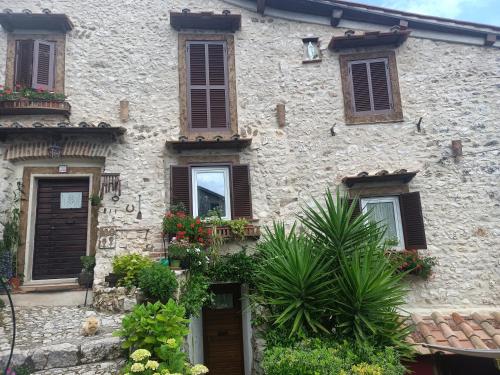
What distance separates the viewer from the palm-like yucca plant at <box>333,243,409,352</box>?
206 inches

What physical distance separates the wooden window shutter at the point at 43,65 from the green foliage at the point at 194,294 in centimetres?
503

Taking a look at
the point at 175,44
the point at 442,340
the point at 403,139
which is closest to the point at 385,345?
the point at 442,340

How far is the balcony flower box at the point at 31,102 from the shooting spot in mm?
7379

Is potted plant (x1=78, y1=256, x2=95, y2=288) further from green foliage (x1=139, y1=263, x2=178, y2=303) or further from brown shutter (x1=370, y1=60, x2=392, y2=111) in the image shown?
brown shutter (x1=370, y1=60, x2=392, y2=111)

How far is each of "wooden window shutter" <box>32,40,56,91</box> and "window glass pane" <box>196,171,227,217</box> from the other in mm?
3681

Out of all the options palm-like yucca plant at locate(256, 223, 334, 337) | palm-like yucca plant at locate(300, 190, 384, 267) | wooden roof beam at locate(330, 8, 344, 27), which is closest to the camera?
palm-like yucca plant at locate(256, 223, 334, 337)

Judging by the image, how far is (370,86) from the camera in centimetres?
836

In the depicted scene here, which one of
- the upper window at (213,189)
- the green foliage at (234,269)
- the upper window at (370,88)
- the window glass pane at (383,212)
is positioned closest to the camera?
the green foliage at (234,269)

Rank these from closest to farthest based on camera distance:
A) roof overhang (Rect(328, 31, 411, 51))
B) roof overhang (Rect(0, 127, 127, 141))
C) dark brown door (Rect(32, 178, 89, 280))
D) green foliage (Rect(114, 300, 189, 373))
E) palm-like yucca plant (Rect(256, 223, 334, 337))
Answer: green foliage (Rect(114, 300, 189, 373)) < palm-like yucca plant (Rect(256, 223, 334, 337)) < roof overhang (Rect(0, 127, 127, 141)) < dark brown door (Rect(32, 178, 89, 280)) < roof overhang (Rect(328, 31, 411, 51))

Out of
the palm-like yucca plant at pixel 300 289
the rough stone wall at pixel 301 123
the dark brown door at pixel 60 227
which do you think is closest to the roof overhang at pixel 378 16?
the rough stone wall at pixel 301 123

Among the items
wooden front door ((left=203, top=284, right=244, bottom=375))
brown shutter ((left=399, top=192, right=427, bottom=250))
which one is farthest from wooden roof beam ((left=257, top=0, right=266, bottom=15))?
wooden front door ((left=203, top=284, right=244, bottom=375))

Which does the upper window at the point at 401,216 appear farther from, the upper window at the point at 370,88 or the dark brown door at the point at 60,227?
the dark brown door at the point at 60,227

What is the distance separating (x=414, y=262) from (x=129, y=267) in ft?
17.5

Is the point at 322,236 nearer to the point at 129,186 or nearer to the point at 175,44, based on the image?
the point at 129,186
